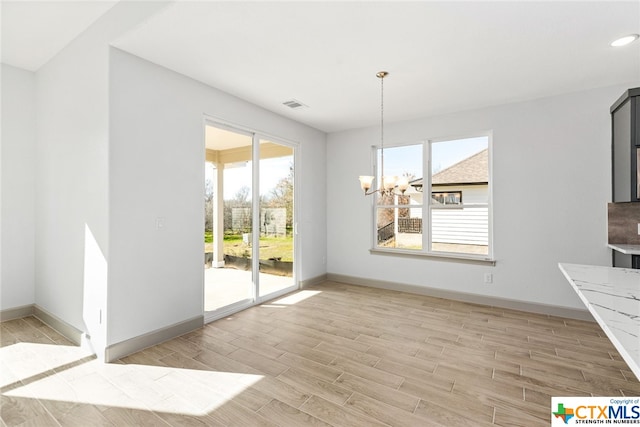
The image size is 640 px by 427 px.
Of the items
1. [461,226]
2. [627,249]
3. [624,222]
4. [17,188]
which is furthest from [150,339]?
[624,222]

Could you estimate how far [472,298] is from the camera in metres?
4.32

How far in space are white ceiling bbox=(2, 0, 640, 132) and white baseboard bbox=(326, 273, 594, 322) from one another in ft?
8.90

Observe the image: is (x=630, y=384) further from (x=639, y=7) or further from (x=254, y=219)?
(x=254, y=219)

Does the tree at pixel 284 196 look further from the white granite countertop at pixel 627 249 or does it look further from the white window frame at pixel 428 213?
the white granite countertop at pixel 627 249

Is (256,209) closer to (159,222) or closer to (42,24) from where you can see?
(159,222)

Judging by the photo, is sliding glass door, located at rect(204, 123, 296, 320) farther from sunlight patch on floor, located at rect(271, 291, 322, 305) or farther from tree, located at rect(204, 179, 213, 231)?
sunlight patch on floor, located at rect(271, 291, 322, 305)

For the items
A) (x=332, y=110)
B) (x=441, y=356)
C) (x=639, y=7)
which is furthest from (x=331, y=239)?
(x=639, y=7)

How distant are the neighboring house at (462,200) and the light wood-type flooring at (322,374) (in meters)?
1.34

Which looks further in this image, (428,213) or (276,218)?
(428,213)

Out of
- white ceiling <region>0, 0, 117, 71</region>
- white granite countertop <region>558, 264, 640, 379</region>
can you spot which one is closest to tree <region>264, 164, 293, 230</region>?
white ceiling <region>0, 0, 117, 71</region>

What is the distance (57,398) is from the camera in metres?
2.12

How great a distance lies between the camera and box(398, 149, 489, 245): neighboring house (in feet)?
14.3

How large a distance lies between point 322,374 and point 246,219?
2294mm

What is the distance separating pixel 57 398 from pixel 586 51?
5.21 m
